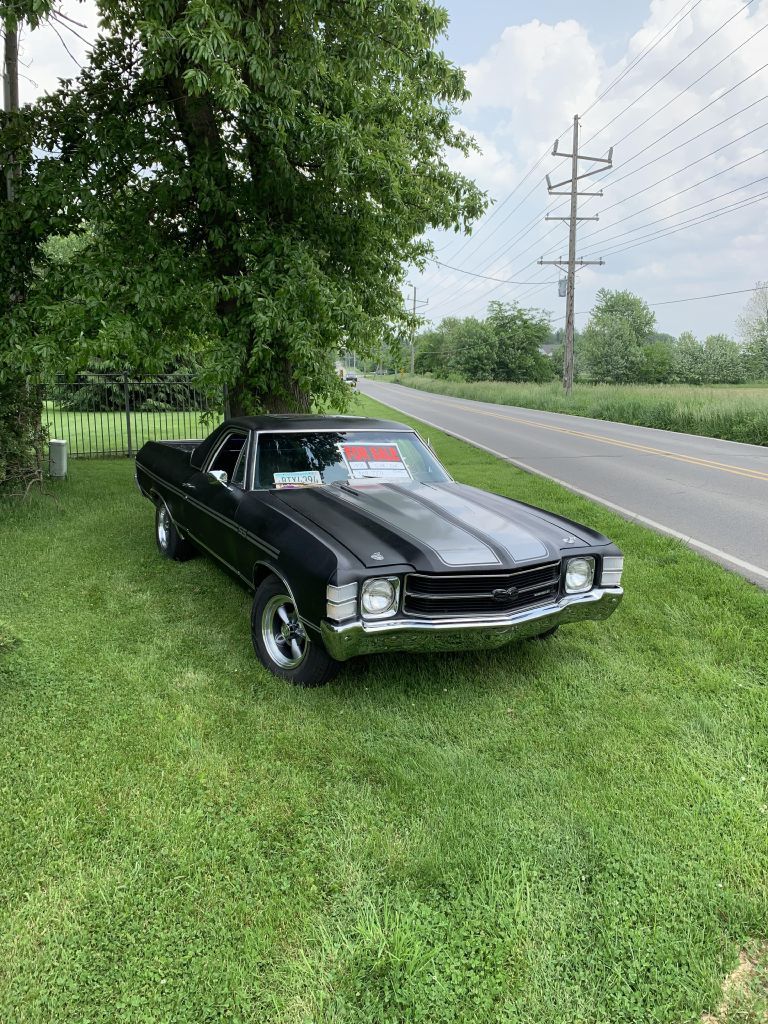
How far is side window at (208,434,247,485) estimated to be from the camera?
5.25 m

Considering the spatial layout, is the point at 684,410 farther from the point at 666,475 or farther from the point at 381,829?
the point at 381,829

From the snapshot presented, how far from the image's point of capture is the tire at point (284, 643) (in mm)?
3750

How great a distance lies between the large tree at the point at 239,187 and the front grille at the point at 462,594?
438 cm

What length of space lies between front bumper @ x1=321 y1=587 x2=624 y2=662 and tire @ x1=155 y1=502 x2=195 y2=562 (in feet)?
10.5

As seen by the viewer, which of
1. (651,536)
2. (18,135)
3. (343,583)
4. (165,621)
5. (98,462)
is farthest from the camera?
(98,462)

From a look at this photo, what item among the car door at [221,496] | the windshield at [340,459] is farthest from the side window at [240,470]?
the windshield at [340,459]

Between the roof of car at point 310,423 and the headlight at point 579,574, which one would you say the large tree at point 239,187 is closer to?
the roof of car at point 310,423

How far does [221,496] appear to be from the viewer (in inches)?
192

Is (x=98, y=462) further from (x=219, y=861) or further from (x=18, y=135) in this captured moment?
(x=219, y=861)

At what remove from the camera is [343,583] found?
332 centimetres

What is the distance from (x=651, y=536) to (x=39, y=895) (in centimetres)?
629

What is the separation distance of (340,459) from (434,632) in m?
1.86

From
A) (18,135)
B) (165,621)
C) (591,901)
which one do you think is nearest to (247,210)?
(18,135)

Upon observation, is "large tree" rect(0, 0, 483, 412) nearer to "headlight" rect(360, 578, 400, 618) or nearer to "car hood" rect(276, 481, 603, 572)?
"car hood" rect(276, 481, 603, 572)
